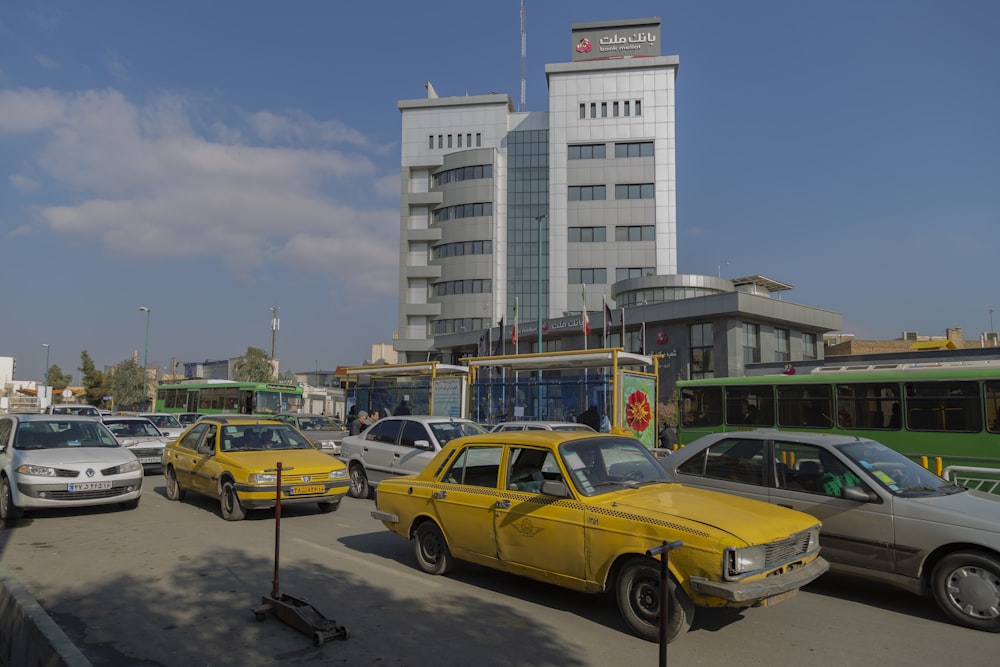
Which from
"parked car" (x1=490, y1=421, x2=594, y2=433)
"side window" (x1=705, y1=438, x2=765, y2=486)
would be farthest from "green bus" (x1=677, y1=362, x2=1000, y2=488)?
"side window" (x1=705, y1=438, x2=765, y2=486)

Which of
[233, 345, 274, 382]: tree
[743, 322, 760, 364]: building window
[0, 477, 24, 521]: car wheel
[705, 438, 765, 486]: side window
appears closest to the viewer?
[705, 438, 765, 486]: side window

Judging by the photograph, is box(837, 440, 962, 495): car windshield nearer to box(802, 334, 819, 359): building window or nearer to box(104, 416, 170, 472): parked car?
box(104, 416, 170, 472): parked car

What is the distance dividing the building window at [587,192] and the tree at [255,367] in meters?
31.4

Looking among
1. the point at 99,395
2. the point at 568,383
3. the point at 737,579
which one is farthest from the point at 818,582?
the point at 99,395

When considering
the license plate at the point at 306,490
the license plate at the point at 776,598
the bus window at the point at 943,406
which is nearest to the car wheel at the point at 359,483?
the license plate at the point at 306,490

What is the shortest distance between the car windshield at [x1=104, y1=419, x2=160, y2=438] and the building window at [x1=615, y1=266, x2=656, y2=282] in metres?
45.5

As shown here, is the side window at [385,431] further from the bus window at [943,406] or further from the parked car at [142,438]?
the bus window at [943,406]

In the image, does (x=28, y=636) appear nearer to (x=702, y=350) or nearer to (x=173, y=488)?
(x=173, y=488)

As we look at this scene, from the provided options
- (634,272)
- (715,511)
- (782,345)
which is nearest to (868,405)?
(715,511)

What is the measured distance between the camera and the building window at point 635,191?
195ft

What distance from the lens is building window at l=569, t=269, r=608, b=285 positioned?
5966 centimetres

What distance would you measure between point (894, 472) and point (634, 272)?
53.0 metres

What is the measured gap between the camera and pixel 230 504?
414 inches

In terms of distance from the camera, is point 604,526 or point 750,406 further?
point 750,406
